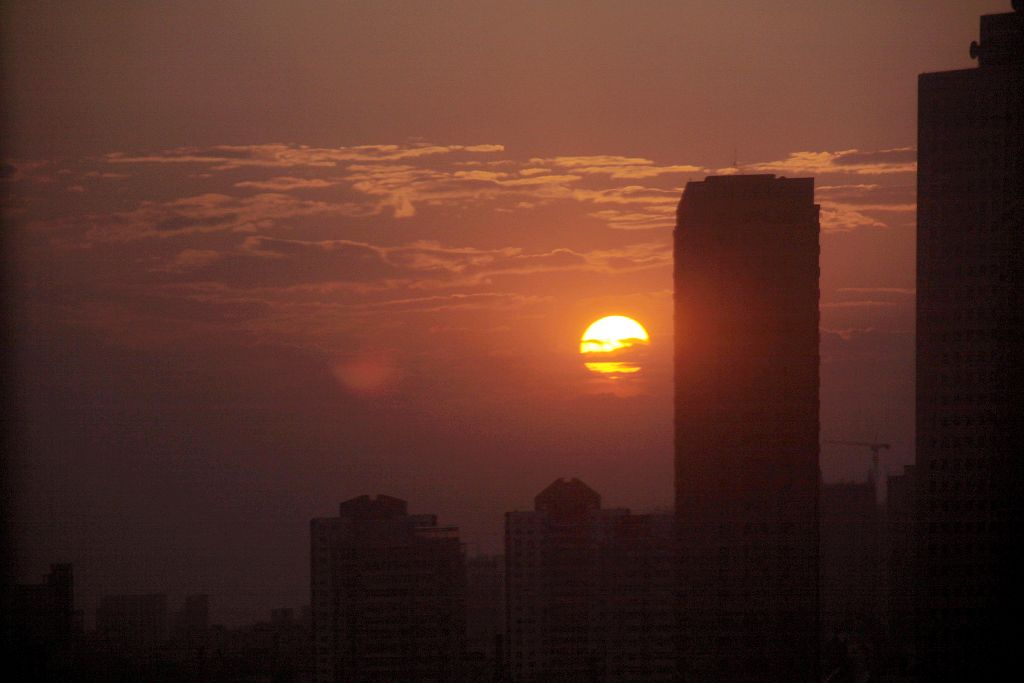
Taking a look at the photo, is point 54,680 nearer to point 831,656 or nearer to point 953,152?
point 831,656

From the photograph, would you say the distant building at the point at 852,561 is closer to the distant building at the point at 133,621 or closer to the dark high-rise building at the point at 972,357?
the dark high-rise building at the point at 972,357

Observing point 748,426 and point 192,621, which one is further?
point 748,426

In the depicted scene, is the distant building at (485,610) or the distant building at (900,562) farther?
the distant building at (900,562)

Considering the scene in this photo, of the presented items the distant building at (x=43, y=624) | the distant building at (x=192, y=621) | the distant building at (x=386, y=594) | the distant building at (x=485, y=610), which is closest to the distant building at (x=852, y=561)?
the distant building at (x=485, y=610)

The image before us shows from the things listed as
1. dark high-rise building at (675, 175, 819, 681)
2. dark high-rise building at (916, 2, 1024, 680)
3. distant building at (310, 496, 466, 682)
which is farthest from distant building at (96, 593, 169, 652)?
dark high-rise building at (916, 2, 1024, 680)

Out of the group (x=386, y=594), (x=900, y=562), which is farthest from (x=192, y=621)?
(x=900, y=562)

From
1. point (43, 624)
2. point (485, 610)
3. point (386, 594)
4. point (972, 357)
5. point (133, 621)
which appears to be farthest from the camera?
point (972, 357)

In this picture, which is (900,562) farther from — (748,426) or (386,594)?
(748,426)
